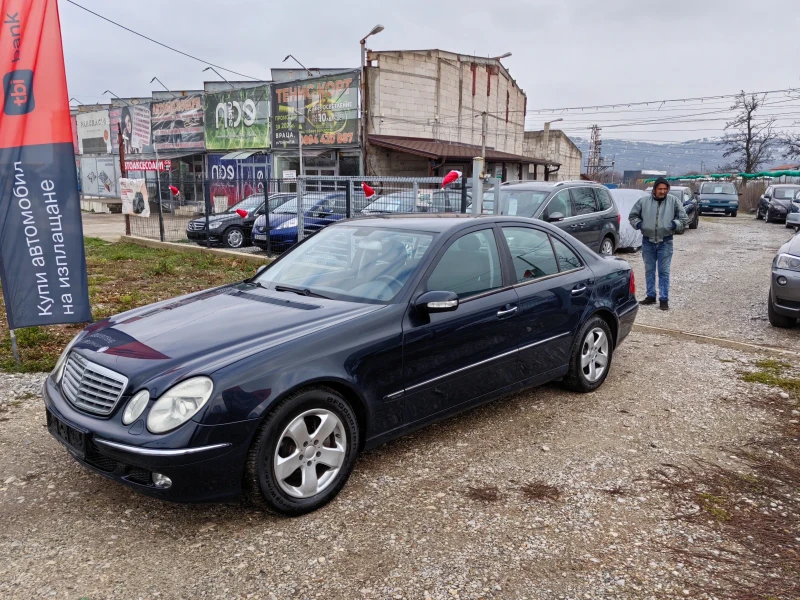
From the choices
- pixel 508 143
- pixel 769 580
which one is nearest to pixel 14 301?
pixel 769 580

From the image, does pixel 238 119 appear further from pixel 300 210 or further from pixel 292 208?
pixel 300 210

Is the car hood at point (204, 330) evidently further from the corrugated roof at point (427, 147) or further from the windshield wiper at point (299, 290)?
the corrugated roof at point (427, 147)

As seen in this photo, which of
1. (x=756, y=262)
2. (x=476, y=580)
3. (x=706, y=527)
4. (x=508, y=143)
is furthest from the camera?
(x=508, y=143)

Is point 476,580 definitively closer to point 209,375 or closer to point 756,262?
point 209,375

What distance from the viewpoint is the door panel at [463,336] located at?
3.88m

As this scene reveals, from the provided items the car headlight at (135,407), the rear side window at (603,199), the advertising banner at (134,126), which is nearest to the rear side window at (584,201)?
the rear side window at (603,199)

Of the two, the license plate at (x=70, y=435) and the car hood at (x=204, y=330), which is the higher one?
the car hood at (x=204, y=330)

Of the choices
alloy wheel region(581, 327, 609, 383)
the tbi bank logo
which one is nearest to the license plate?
the tbi bank logo

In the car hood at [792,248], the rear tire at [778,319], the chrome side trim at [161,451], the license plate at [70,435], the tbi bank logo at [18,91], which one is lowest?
the rear tire at [778,319]

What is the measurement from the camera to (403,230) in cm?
448

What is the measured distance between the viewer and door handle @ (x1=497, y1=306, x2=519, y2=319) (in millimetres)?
4359

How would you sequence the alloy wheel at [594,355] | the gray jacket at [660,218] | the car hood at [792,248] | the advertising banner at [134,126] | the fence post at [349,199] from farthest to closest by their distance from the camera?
the advertising banner at [134,126] < the fence post at [349,199] < the gray jacket at [660,218] < the car hood at [792,248] < the alloy wheel at [594,355]

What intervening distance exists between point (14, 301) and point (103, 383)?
286 centimetres

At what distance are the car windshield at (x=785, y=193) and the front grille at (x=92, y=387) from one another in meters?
28.2
